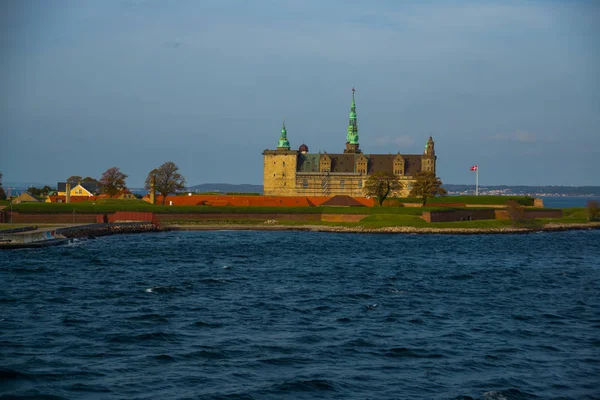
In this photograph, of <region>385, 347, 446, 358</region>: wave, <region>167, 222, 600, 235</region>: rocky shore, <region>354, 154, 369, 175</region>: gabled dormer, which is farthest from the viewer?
<region>354, 154, 369, 175</region>: gabled dormer

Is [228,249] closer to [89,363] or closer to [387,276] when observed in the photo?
[387,276]

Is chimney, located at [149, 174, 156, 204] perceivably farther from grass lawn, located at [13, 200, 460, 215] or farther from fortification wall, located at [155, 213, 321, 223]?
fortification wall, located at [155, 213, 321, 223]

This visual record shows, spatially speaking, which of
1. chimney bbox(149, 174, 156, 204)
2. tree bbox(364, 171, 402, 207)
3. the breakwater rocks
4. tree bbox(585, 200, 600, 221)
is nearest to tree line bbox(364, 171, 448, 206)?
tree bbox(364, 171, 402, 207)

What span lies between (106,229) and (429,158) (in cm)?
7471

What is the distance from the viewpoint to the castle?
13688 cm

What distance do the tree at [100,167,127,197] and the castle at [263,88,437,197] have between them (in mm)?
28488

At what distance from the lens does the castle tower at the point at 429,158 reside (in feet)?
447

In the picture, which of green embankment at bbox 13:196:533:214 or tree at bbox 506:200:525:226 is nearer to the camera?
green embankment at bbox 13:196:533:214

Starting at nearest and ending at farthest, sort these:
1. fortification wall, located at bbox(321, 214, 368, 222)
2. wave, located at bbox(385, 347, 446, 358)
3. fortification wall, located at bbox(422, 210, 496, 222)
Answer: wave, located at bbox(385, 347, 446, 358) < fortification wall, located at bbox(422, 210, 496, 222) < fortification wall, located at bbox(321, 214, 368, 222)

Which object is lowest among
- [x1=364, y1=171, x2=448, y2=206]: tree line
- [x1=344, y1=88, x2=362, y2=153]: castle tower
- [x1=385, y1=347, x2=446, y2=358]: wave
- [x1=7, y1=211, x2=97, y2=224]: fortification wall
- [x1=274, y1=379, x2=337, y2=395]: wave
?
[x1=274, y1=379, x2=337, y2=395]: wave

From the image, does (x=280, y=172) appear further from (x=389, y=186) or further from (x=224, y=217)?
(x=224, y=217)

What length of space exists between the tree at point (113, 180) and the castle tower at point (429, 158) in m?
53.5

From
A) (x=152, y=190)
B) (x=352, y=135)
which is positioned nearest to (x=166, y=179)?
(x=152, y=190)

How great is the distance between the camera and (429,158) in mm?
136750
